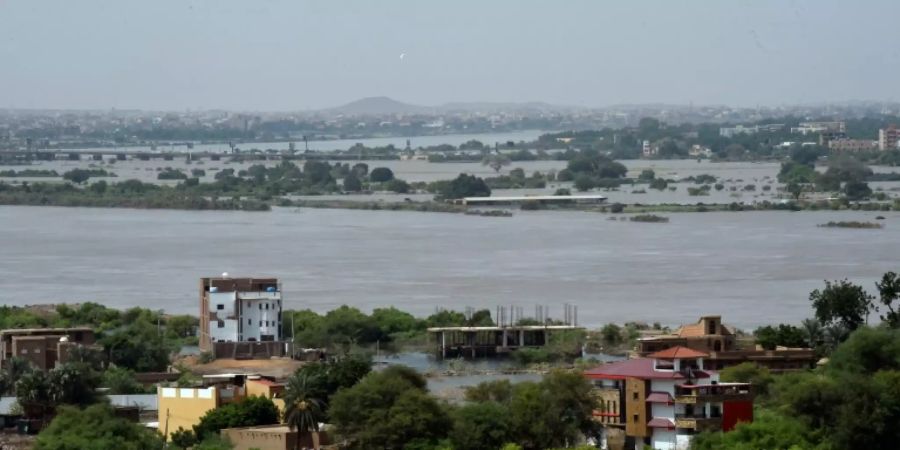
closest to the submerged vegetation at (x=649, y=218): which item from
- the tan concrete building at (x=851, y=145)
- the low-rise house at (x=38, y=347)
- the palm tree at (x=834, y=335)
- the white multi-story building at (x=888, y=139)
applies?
the palm tree at (x=834, y=335)

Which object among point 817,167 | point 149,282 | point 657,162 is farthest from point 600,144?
point 149,282

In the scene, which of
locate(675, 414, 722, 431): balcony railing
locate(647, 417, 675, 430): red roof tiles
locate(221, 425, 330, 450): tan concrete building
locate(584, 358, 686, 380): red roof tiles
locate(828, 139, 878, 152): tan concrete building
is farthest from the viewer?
locate(828, 139, 878, 152): tan concrete building

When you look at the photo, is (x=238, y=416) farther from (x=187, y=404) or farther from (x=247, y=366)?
(x=247, y=366)

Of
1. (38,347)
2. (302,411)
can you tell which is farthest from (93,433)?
(38,347)

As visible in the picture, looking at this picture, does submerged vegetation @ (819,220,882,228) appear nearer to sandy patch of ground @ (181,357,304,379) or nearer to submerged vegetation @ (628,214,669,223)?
submerged vegetation @ (628,214,669,223)

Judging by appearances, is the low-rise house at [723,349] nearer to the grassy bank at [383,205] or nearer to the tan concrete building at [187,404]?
the tan concrete building at [187,404]

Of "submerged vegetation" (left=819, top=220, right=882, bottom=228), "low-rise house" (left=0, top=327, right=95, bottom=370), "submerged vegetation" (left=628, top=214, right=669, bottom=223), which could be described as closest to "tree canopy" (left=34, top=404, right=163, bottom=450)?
"low-rise house" (left=0, top=327, right=95, bottom=370)
